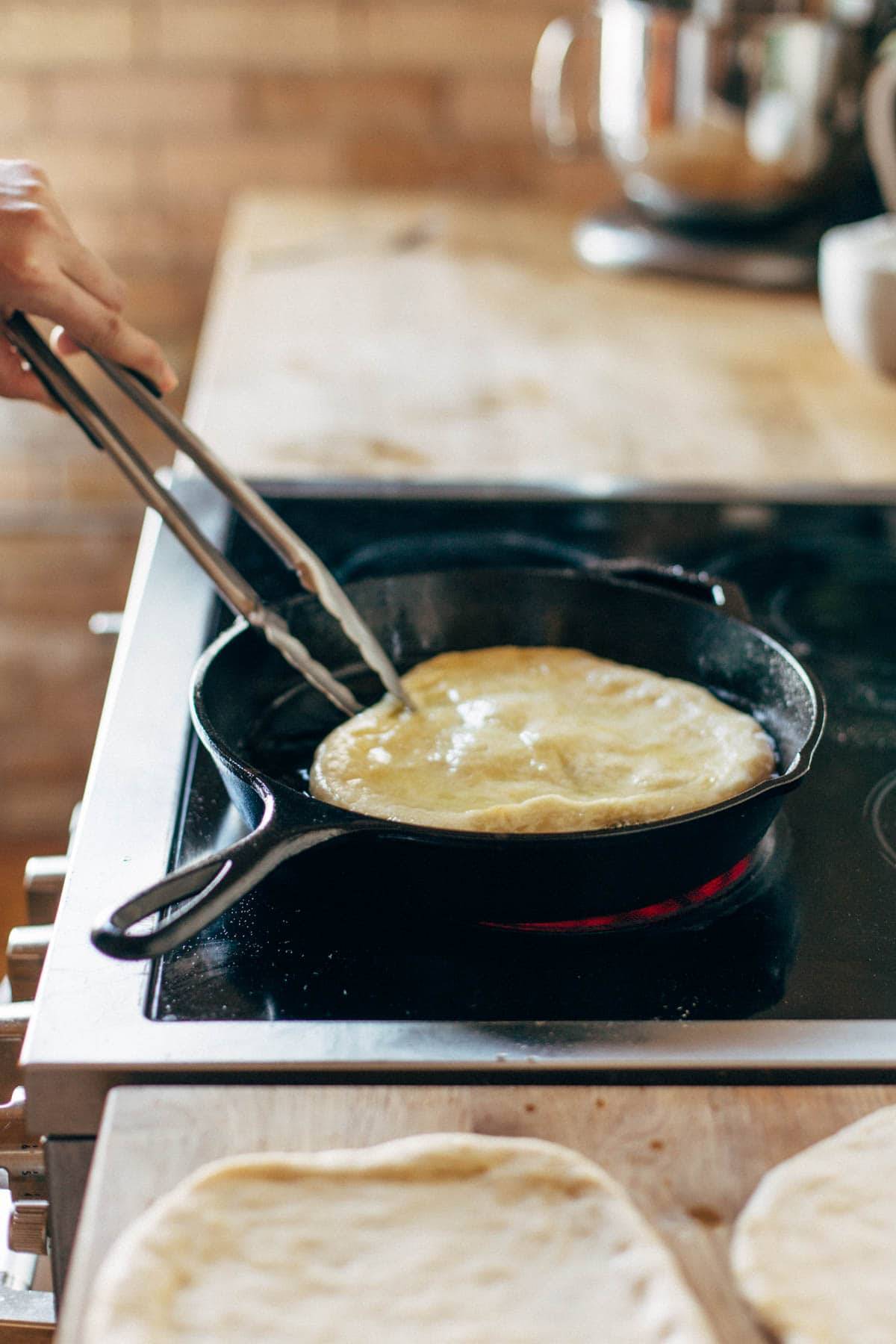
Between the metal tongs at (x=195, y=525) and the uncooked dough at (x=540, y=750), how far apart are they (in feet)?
0.11

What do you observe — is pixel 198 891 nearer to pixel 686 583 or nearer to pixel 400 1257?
pixel 400 1257

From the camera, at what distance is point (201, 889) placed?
23.5 inches

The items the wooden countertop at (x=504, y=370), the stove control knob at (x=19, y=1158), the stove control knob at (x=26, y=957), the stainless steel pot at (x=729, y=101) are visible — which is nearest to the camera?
the stove control knob at (x=19, y=1158)

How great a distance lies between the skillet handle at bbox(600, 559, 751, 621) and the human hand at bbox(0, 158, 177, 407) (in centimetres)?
32

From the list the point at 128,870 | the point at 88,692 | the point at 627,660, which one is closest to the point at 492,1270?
the point at 128,870

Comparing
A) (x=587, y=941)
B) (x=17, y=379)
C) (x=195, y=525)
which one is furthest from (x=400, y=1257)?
(x=17, y=379)

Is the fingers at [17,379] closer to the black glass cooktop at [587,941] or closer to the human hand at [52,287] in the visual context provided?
the human hand at [52,287]

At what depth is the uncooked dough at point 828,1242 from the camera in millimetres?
482

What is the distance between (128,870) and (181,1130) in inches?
7.0

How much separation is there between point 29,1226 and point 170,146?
193 cm

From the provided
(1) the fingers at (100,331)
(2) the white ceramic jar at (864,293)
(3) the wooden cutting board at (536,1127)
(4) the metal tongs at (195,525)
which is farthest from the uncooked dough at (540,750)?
(2) the white ceramic jar at (864,293)

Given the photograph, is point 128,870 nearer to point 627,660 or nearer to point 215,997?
point 215,997

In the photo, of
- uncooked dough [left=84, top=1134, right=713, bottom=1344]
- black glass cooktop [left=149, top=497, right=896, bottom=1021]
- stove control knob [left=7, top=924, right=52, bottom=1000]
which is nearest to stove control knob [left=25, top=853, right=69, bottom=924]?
stove control knob [left=7, top=924, right=52, bottom=1000]

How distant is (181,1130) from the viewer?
0.57 meters
